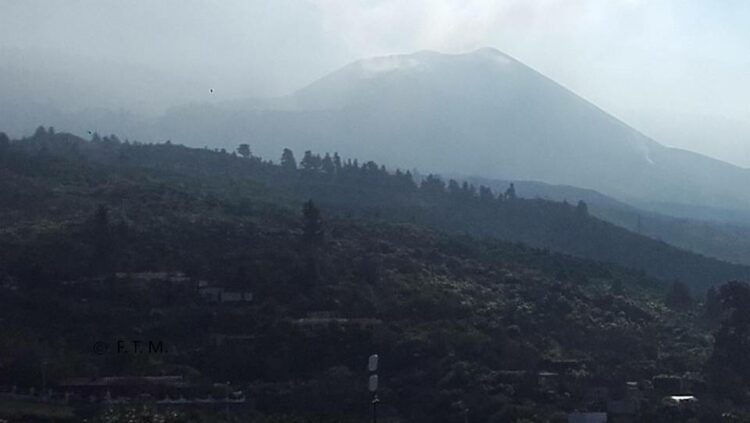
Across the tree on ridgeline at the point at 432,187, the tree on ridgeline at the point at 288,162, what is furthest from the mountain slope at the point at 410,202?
the tree on ridgeline at the point at 288,162

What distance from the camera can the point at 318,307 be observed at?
31.7 meters

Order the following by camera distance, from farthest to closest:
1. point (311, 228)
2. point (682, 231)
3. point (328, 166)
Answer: point (682, 231), point (328, 166), point (311, 228)

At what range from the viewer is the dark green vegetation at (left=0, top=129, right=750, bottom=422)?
86.5 feet

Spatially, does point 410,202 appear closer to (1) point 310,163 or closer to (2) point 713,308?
(1) point 310,163

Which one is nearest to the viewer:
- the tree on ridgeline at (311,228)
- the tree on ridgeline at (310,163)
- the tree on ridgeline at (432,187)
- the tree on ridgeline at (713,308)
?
the tree on ridgeline at (713,308)

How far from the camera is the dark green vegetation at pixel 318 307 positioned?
86.5 feet

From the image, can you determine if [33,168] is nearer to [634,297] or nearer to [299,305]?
[299,305]

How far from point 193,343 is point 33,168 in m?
20.5

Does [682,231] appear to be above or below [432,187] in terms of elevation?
below

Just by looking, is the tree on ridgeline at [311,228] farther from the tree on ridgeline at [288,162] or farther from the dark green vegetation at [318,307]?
the tree on ridgeline at [288,162]

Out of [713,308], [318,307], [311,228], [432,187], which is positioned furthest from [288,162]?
[318,307]

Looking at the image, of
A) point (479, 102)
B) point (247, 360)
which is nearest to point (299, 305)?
point (247, 360)

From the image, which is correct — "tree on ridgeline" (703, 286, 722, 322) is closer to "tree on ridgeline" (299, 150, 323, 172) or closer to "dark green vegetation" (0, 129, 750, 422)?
"dark green vegetation" (0, 129, 750, 422)

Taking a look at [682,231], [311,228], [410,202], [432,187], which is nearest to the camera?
[311,228]
